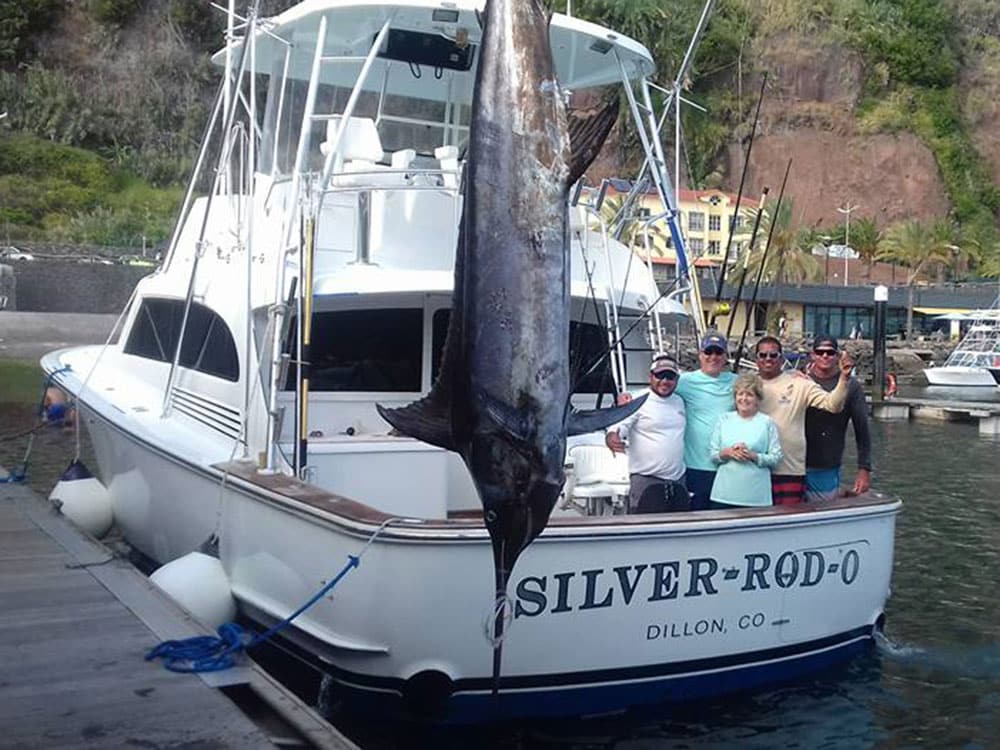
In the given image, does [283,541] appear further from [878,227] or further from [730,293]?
[878,227]

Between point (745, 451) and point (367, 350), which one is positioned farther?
point (367, 350)

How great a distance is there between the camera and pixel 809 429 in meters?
6.28

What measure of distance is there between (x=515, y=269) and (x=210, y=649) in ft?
9.15

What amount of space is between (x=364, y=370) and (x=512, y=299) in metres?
4.42

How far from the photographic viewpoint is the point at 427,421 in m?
3.12

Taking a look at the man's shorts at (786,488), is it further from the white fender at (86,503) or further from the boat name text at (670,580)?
the white fender at (86,503)

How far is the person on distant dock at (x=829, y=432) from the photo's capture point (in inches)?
245

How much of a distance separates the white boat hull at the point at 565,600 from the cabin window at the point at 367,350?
131cm

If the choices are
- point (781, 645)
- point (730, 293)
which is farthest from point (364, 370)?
point (730, 293)

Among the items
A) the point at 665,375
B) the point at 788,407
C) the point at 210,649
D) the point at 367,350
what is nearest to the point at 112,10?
the point at 367,350

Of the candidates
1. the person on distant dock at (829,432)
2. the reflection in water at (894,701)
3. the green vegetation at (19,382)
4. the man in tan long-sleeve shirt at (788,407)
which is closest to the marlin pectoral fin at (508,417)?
the reflection in water at (894,701)

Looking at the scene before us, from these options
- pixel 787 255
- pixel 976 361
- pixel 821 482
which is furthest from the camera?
pixel 787 255

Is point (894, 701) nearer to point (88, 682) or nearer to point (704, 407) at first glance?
point (704, 407)

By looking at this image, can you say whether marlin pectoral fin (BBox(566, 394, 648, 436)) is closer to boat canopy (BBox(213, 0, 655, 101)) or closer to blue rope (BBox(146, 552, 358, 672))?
blue rope (BBox(146, 552, 358, 672))
